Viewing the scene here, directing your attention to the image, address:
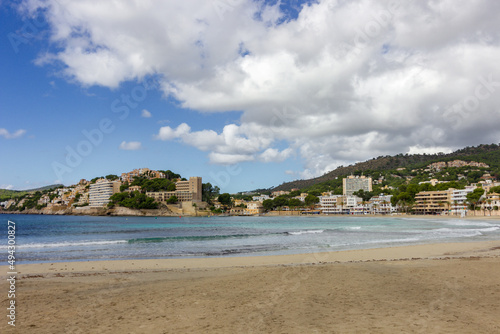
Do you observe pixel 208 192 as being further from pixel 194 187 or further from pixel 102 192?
pixel 102 192

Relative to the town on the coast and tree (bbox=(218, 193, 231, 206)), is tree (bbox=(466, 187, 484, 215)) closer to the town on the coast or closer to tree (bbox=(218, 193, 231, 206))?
the town on the coast

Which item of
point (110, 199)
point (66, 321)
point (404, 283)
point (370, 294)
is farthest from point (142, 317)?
point (110, 199)

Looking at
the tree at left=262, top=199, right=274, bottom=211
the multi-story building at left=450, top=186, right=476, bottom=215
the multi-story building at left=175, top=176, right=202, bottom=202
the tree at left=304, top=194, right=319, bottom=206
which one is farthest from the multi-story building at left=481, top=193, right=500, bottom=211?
the multi-story building at left=175, top=176, right=202, bottom=202

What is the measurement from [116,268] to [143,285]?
441cm

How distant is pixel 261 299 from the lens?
797 cm

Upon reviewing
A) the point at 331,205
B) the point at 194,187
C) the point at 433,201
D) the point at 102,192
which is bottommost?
the point at 331,205

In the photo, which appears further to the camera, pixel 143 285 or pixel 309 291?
pixel 143 285

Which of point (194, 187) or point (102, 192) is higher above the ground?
point (194, 187)

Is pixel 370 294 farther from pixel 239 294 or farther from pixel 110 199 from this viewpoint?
pixel 110 199

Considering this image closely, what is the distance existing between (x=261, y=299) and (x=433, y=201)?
129793mm

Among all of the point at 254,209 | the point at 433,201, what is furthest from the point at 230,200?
the point at 433,201

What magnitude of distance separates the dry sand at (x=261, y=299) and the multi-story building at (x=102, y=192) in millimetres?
166142

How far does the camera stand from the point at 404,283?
9797 mm

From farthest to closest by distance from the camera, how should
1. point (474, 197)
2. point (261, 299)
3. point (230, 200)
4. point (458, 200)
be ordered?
1. point (230, 200)
2. point (458, 200)
3. point (474, 197)
4. point (261, 299)
